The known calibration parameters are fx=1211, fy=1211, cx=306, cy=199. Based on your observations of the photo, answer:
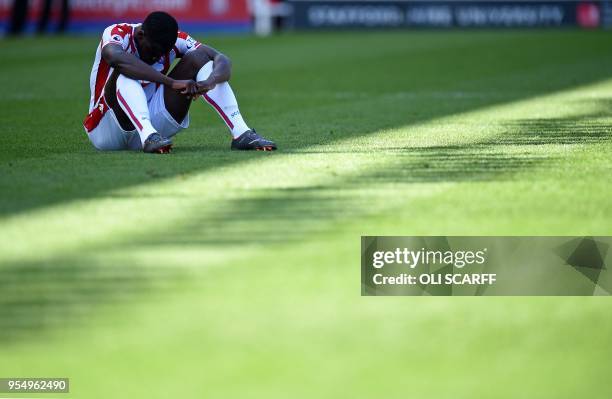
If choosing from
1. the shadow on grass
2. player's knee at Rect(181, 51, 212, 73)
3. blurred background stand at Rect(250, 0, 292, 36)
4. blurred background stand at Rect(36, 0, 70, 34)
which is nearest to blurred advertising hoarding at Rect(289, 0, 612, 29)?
blurred background stand at Rect(250, 0, 292, 36)

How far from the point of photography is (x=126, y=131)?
743 centimetres

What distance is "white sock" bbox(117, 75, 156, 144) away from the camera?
23.2ft

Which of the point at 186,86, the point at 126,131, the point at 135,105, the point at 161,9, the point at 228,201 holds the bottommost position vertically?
the point at 161,9

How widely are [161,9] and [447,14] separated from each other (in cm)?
786

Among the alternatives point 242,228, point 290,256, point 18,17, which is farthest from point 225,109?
point 18,17

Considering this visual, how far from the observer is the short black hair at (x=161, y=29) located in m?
6.97

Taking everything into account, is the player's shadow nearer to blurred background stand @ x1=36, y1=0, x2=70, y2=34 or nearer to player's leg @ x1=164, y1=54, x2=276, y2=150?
player's leg @ x1=164, y1=54, x2=276, y2=150

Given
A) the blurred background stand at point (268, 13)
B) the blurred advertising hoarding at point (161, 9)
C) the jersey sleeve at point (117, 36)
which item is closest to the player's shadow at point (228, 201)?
the jersey sleeve at point (117, 36)

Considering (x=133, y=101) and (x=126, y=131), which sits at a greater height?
(x=133, y=101)

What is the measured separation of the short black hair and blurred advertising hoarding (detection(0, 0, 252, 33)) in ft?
85.1

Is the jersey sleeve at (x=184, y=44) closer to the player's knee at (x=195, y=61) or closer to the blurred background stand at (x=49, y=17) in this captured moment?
the player's knee at (x=195, y=61)

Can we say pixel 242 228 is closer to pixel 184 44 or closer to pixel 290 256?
pixel 290 256

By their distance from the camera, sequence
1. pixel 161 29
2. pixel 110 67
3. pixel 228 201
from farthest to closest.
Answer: pixel 110 67
pixel 161 29
pixel 228 201

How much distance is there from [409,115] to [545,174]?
13.7 ft
